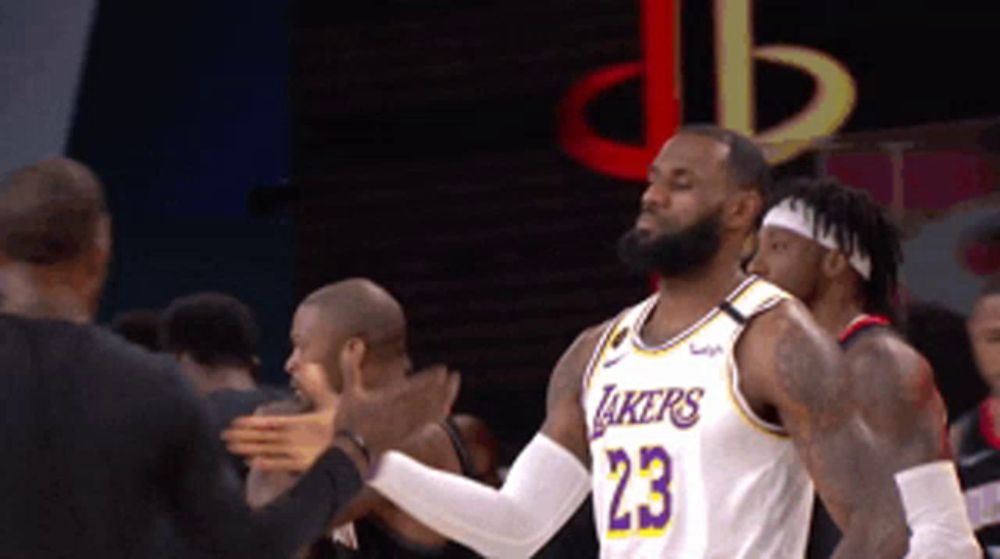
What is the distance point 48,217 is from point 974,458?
134 inches

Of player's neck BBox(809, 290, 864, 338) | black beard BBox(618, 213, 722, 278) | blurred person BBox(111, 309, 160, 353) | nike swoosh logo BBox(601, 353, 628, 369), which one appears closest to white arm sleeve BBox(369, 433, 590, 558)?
nike swoosh logo BBox(601, 353, 628, 369)

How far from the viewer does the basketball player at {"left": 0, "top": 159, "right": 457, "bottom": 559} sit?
3.59 meters

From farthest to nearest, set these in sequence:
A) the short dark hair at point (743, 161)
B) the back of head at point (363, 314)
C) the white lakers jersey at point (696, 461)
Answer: the back of head at point (363, 314) → the short dark hair at point (743, 161) → the white lakers jersey at point (696, 461)

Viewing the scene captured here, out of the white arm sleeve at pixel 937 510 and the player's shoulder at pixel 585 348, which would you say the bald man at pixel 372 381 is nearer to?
the player's shoulder at pixel 585 348

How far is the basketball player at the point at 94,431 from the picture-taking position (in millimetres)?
3586

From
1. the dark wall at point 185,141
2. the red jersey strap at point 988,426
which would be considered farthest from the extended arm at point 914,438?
the dark wall at point 185,141

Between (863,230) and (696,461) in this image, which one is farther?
(863,230)

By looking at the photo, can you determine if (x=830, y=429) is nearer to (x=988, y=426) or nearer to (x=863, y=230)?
(x=863, y=230)

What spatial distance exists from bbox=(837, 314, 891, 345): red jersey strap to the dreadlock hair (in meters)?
0.21

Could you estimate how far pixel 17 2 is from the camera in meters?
10.4

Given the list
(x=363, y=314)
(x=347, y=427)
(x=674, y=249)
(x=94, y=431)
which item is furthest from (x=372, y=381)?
(x=94, y=431)

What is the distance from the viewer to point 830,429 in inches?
183

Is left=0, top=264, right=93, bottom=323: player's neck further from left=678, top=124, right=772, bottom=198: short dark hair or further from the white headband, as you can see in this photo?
the white headband

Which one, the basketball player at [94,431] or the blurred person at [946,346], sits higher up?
the basketball player at [94,431]
